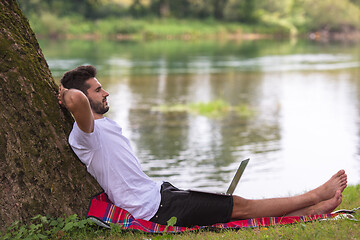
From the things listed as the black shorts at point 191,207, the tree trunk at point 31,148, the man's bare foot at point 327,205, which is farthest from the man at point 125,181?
the man's bare foot at point 327,205

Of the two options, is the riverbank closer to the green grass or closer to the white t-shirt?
the green grass

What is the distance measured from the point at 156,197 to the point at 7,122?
118cm

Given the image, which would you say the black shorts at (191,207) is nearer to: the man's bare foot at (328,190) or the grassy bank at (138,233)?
the grassy bank at (138,233)

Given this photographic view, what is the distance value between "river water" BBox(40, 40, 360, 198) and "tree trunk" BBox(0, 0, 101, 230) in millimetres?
3851

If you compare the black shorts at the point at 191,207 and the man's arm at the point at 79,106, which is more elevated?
the man's arm at the point at 79,106

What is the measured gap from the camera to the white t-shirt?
376 centimetres

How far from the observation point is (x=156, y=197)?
3.83m

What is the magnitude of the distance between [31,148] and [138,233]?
3.19ft

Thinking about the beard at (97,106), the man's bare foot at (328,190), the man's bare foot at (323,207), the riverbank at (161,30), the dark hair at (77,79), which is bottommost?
the riverbank at (161,30)

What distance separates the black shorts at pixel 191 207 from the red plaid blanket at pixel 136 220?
48 millimetres

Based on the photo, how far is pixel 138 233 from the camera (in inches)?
151

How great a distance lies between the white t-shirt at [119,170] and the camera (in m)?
3.76

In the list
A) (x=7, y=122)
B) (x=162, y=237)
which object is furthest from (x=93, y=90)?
(x=162, y=237)

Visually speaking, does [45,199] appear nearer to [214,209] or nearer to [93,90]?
[93,90]
